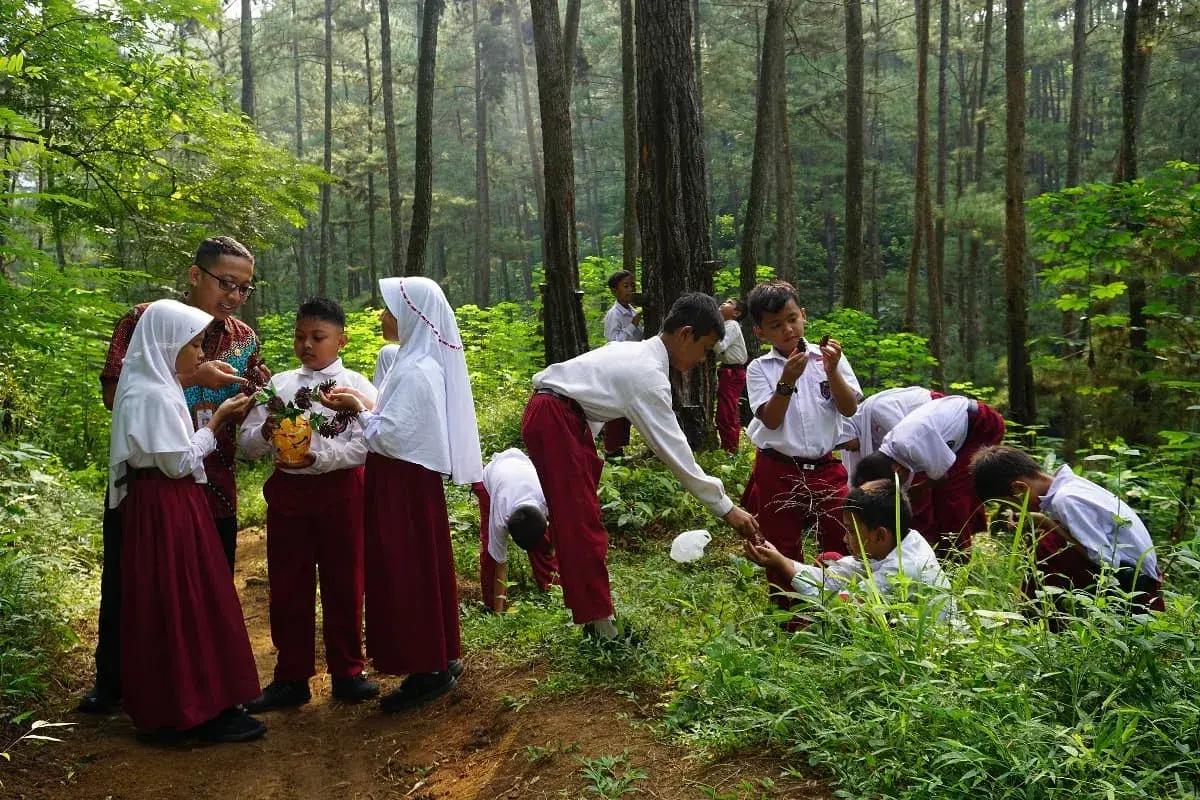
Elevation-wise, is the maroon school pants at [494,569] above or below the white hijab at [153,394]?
below

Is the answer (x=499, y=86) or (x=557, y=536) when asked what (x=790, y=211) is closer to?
(x=557, y=536)

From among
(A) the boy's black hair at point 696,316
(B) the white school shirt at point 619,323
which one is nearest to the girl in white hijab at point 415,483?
(A) the boy's black hair at point 696,316

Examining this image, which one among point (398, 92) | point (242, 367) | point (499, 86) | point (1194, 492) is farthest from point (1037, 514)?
point (398, 92)

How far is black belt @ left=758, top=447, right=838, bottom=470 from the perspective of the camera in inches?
190

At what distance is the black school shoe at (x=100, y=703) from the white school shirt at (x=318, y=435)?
130 centimetres

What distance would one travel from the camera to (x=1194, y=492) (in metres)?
5.83

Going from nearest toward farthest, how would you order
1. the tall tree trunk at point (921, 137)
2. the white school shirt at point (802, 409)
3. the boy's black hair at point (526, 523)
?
1. the white school shirt at point (802, 409)
2. the boy's black hair at point (526, 523)
3. the tall tree trunk at point (921, 137)

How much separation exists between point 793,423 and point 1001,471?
1.16 meters

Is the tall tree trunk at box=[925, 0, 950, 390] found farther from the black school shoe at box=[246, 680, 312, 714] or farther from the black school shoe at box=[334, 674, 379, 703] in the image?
the black school shoe at box=[246, 680, 312, 714]

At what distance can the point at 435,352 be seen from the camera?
13.9 ft

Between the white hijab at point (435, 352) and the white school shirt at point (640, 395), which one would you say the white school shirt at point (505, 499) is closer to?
the white hijab at point (435, 352)

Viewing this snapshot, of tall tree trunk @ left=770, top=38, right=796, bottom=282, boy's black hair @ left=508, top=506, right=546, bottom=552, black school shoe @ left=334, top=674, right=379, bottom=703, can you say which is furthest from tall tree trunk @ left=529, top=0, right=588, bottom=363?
tall tree trunk @ left=770, top=38, right=796, bottom=282

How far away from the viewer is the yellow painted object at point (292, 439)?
4.12 meters

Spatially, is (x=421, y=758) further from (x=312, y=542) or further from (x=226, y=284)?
(x=226, y=284)
